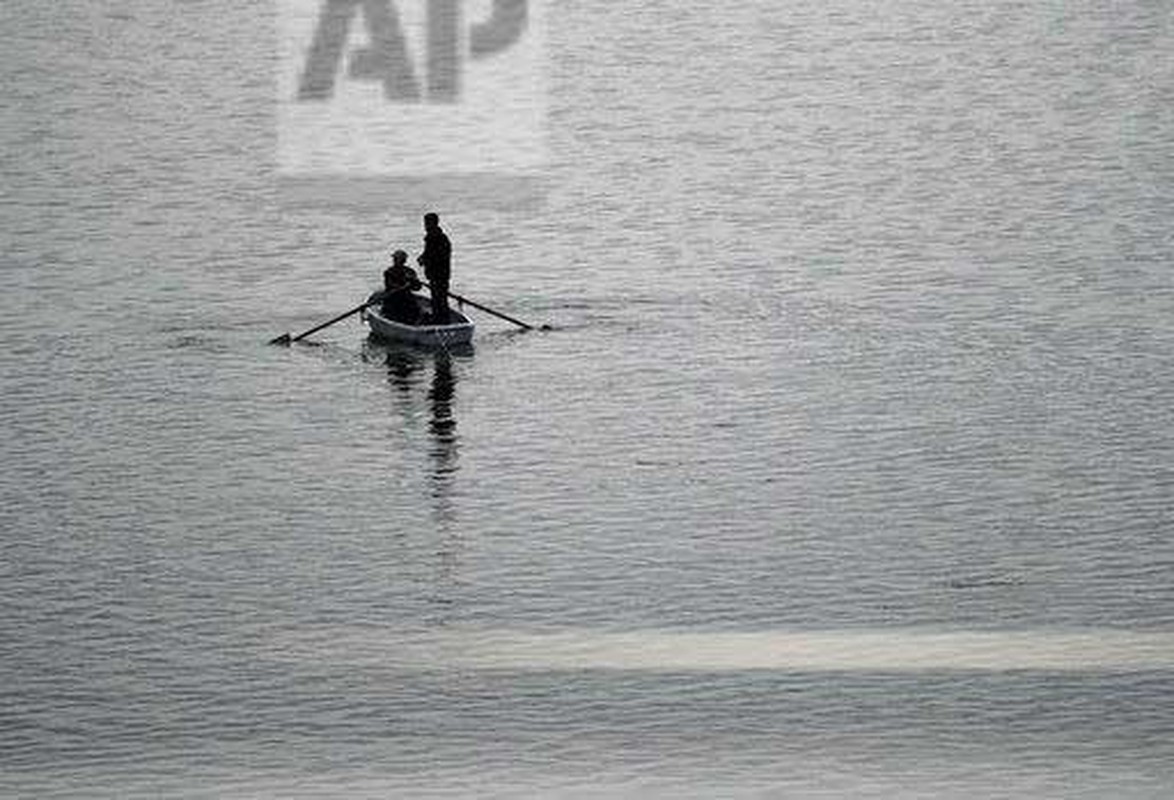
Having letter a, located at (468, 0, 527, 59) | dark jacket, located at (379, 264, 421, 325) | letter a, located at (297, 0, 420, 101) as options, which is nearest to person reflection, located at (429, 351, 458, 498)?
dark jacket, located at (379, 264, 421, 325)

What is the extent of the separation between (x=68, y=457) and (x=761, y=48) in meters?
76.0

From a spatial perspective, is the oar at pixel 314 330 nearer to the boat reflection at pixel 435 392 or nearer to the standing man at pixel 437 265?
the boat reflection at pixel 435 392

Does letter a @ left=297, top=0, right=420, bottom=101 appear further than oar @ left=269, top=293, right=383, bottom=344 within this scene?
Yes

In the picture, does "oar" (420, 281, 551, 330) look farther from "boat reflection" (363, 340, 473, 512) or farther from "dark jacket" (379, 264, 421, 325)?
"boat reflection" (363, 340, 473, 512)

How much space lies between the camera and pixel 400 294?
6400cm

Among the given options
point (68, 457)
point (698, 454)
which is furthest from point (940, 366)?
point (68, 457)

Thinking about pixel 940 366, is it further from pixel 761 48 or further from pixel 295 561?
pixel 761 48

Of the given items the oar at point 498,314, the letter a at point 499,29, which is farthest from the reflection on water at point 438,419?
the letter a at point 499,29

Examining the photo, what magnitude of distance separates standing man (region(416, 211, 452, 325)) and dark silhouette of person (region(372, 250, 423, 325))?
478mm

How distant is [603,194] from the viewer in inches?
3615

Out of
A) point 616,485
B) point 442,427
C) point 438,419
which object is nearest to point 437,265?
point 438,419

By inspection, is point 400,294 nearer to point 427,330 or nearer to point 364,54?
point 427,330

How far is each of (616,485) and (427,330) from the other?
1154 cm

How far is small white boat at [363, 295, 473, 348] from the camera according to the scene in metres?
63.3
